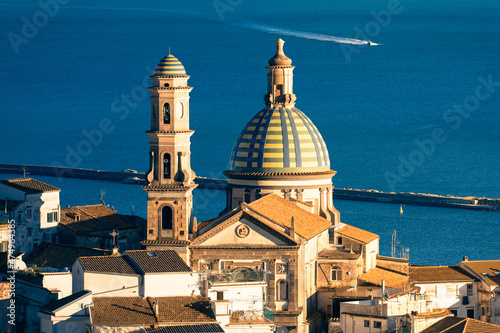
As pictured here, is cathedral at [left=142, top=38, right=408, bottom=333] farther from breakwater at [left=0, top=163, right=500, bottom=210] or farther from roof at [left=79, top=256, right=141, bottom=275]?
breakwater at [left=0, top=163, right=500, bottom=210]

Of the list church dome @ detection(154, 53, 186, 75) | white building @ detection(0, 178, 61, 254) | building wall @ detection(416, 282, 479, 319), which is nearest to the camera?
church dome @ detection(154, 53, 186, 75)

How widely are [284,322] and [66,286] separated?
9044 millimetres

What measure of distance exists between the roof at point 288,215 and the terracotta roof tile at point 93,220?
8.39 metres

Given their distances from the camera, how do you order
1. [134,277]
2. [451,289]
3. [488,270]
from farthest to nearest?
[488,270] → [451,289] → [134,277]

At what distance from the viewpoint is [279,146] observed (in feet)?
245

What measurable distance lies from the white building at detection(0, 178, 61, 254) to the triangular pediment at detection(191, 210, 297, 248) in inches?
433

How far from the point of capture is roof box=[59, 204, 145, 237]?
75.4m

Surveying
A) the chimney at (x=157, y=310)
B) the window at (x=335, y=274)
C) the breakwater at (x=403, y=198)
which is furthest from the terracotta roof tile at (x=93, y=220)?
the breakwater at (x=403, y=198)

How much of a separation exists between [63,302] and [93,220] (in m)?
17.7

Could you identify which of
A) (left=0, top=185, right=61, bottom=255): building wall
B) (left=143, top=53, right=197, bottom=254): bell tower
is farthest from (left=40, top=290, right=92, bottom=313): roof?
(left=0, top=185, right=61, bottom=255): building wall

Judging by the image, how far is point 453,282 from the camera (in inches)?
2891

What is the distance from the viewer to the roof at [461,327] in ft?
203

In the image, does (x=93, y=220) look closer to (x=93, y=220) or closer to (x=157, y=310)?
(x=93, y=220)

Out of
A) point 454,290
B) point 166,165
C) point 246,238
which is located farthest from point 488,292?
point 166,165
